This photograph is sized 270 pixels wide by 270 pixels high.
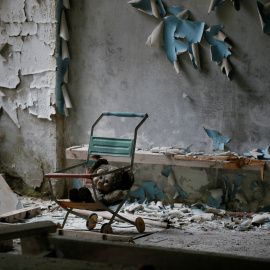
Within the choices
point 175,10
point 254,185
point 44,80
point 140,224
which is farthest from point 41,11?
point 254,185

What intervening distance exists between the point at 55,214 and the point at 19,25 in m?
2.07

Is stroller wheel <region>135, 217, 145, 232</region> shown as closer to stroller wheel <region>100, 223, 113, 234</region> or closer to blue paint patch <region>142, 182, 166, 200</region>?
stroller wheel <region>100, 223, 113, 234</region>

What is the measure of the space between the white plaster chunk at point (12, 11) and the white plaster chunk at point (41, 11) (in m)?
0.07

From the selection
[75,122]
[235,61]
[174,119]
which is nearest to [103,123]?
[75,122]

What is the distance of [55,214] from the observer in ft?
15.6

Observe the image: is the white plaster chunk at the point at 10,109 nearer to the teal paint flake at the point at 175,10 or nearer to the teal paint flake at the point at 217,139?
the teal paint flake at the point at 175,10

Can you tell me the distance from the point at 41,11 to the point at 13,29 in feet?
1.32

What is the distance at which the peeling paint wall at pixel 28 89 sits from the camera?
5137 mm

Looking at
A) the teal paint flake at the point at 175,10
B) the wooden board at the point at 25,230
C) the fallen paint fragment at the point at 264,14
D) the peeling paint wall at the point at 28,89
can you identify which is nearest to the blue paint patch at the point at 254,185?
the fallen paint fragment at the point at 264,14

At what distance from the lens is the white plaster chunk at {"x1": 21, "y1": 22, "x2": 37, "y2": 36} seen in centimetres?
516

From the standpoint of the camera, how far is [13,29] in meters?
5.26

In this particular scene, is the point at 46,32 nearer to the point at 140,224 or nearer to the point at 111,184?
the point at 111,184

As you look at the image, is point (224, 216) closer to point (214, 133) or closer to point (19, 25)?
point (214, 133)

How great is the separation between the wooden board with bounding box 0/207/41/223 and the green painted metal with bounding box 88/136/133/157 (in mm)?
867
